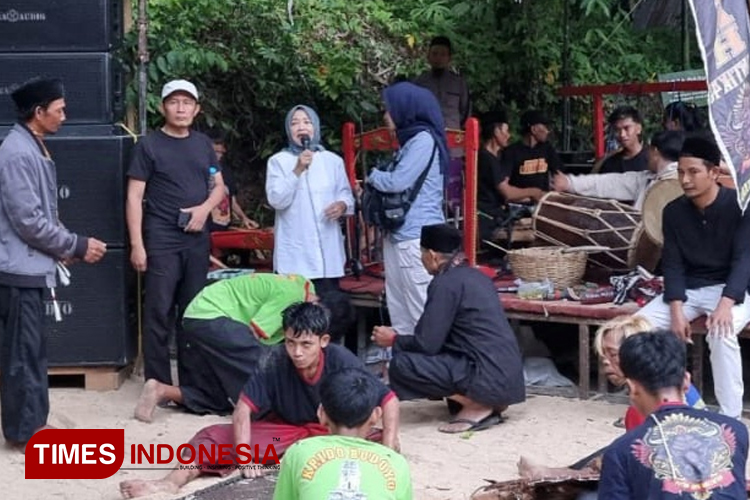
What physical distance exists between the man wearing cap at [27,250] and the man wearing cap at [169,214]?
98 cm

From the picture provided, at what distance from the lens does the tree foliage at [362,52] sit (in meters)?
11.7

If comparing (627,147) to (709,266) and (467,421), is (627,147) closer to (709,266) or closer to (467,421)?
(709,266)

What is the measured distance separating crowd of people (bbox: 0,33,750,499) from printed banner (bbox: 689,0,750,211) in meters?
0.66

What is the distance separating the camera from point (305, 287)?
7.38 m

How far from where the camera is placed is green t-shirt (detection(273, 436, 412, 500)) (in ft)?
12.4

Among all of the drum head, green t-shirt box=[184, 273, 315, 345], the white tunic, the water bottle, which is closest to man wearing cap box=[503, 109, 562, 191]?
the drum head

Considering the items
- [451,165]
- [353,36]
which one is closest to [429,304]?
[451,165]

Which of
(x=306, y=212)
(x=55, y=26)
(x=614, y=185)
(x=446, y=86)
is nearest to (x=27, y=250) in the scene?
(x=55, y=26)

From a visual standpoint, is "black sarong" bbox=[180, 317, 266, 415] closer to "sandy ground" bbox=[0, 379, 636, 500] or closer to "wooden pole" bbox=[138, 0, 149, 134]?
"sandy ground" bbox=[0, 379, 636, 500]

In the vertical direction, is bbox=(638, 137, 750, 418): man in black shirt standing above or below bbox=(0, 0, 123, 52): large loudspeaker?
below

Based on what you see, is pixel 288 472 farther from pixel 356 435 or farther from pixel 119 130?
pixel 119 130

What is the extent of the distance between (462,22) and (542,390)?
6025 mm

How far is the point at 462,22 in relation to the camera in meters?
13.2

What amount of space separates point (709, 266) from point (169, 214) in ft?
9.42
